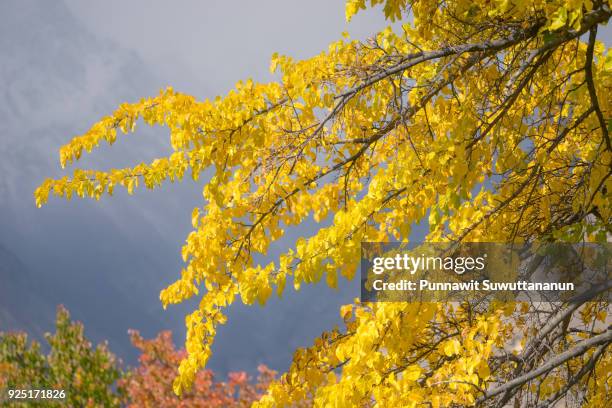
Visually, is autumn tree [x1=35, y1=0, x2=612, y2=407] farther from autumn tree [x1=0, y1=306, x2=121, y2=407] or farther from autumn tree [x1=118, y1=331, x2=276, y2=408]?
autumn tree [x1=118, y1=331, x2=276, y2=408]

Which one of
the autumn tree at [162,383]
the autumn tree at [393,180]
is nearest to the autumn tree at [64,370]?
the autumn tree at [162,383]

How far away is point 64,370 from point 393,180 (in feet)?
17.4

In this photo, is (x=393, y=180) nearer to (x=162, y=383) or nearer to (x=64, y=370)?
(x=64, y=370)

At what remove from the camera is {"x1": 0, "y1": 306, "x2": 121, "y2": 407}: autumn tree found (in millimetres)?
6891

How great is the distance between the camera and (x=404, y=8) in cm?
357

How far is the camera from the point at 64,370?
6992 millimetres

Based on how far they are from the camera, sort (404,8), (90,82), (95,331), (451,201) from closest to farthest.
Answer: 1. (451,201)
2. (404,8)
3. (95,331)
4. (90,82)

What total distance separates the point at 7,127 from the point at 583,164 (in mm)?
53069

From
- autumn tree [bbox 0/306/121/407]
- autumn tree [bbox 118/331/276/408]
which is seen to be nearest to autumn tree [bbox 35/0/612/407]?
A: autumn tree [bbox 0/306/121/407]

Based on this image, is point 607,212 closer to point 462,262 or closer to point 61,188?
point 462,262

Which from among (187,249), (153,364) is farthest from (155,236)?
(187,249)

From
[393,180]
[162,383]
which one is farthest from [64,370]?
[393,180]

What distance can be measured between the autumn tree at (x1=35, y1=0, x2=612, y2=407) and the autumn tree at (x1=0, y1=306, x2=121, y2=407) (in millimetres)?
3239

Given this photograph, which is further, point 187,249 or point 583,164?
point 187,249
